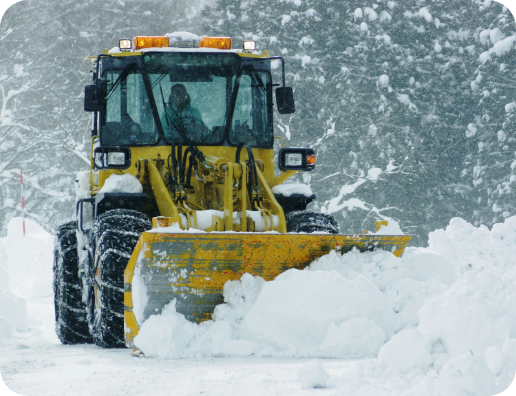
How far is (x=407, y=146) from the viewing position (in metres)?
24.7

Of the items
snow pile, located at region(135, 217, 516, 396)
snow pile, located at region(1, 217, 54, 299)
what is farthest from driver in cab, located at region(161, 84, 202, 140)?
snow pile, located at region(1, 217, 54, 299)

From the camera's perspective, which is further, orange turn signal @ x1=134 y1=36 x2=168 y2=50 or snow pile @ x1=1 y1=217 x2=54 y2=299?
snow pile @ x1=1 y1=217 x2=54 y2=299

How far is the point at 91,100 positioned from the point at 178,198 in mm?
1295

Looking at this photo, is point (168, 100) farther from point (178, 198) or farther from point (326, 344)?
point (326, 344)

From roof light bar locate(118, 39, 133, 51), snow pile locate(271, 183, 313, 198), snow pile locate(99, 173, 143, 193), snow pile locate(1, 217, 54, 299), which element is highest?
roof light bar locate(118, 39, 133, 51)

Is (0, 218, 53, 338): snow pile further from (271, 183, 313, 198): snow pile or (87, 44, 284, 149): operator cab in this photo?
(271, 183, 313, 198): snow pile

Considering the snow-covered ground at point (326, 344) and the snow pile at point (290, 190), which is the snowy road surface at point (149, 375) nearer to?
the snow-covered ground at point (326, 344)

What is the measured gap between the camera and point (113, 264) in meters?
6.00

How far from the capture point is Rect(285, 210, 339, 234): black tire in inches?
275

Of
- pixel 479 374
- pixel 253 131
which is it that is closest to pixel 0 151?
pixel 253 131

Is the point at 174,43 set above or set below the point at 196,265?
above

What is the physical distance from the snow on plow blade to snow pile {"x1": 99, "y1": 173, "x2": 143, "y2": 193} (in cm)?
118

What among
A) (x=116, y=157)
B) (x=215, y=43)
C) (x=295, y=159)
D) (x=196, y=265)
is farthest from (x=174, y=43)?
(x=196, y=265)

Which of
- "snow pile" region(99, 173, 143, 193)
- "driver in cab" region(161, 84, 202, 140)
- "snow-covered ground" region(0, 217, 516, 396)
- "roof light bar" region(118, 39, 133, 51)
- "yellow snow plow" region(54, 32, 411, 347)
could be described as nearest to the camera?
"snow-covered ground" region(0, 217, 516, 396)
